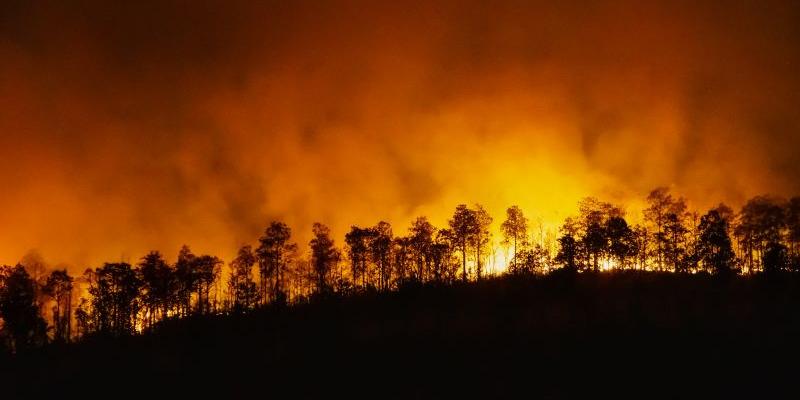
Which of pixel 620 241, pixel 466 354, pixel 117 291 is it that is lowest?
pixel 466 354

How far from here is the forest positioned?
2186cm

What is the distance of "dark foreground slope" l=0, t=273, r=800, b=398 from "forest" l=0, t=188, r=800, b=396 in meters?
0.21

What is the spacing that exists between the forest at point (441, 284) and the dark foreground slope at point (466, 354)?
0.68ft

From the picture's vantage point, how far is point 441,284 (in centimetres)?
2934

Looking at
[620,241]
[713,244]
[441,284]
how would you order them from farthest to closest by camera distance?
[620,241] < [713,244] < [441,284]

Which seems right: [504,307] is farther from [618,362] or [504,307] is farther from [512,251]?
[512,251]

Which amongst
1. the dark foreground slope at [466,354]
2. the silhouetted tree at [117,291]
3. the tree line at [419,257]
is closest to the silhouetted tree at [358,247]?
the tree line at [419,257]

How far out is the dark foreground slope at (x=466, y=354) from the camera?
1395 cm

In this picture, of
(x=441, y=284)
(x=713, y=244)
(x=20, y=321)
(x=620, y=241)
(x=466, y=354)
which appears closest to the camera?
(x=466, y=354)

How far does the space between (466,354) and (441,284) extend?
13463mm

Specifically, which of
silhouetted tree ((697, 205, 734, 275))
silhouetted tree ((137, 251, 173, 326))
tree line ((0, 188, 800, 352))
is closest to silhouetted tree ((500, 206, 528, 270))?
tree line ((0, 188, 800, 352))

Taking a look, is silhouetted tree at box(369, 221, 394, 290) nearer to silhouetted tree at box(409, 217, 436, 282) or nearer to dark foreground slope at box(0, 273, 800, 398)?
silhouetted tree at box(409, 217, 436, 282)

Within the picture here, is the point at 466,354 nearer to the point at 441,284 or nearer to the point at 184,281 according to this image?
the point at 441,284

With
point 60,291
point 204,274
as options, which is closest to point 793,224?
point 204,274
